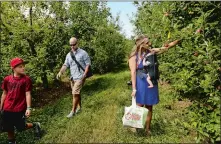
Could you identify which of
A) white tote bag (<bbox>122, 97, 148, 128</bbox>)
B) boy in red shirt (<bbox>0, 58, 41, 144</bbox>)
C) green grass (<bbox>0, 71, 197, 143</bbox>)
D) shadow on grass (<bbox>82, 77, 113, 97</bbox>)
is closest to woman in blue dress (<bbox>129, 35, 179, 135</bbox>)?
white tote bag (<bbox>122, 97, 148, 128</bbox>)

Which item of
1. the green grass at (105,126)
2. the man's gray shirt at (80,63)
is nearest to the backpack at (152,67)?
the green grass at (105,126)

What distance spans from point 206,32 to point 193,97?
4.31ft

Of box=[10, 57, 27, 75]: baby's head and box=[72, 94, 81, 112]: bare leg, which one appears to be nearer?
box=[10, 57, 27, 75]: baby's head

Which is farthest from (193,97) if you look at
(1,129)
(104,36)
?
(104,36)

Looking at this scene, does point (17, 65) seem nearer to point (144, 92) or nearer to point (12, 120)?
point (12, 120)

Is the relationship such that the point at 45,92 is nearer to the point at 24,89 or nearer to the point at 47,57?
the point at 47,57

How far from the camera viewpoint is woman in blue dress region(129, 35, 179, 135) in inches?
257

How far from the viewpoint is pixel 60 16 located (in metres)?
16.3

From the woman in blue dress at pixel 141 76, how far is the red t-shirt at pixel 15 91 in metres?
1.97

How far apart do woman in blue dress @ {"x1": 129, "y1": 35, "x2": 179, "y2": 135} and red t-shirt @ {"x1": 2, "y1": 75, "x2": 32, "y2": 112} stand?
197cm

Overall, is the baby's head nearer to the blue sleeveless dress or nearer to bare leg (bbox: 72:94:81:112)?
the blue sleeveless dress

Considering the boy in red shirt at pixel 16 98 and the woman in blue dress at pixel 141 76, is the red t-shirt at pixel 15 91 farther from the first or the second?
the woman in blue dress at pixel 141 76

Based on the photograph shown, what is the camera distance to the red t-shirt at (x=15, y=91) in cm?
672

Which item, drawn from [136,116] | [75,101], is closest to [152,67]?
[136,116]
